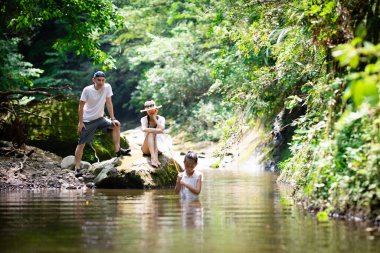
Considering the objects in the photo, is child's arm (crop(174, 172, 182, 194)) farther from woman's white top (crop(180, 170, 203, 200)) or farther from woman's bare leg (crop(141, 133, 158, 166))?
woman's bare leg (crop(141, 133, 158, 166))

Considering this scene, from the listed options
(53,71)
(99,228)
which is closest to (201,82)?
(53,71)

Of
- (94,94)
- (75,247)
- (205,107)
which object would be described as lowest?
(75,247)

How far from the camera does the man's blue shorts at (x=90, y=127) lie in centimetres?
1292

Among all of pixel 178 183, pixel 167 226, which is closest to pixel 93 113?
pixel 178 183

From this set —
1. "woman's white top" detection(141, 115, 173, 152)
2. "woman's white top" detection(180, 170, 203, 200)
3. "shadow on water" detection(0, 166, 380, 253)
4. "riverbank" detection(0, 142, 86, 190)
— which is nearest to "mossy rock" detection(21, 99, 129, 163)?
"riverbank" detection(0, 142, 86, 190)

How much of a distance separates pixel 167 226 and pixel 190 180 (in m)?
3.76

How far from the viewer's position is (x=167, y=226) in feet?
21.4

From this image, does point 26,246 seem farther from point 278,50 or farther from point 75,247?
point 278,50

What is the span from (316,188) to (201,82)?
26.6 metres

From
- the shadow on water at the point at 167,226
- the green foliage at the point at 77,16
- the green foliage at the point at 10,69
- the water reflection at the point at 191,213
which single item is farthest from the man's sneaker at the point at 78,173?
the green foliage at the point at 10,69

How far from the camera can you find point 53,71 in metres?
35.2

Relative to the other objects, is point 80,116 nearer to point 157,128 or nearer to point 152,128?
point 152,128

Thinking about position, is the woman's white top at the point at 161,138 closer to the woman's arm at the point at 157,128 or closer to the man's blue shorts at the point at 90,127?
the woman's arm at the point at 157,128

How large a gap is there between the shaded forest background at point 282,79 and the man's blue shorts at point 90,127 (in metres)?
1.93
